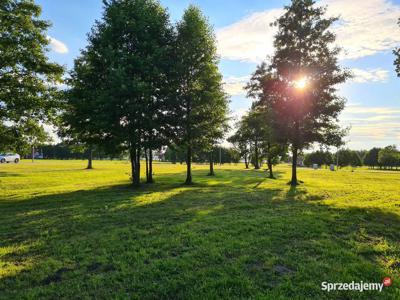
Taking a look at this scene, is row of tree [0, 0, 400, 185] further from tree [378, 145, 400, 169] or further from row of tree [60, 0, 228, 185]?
tree [378, 145, 400, 169]

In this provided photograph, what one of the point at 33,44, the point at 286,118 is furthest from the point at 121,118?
the point at 286,118

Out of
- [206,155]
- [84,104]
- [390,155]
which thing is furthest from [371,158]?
[84,104]

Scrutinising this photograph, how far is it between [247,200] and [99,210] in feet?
22.9

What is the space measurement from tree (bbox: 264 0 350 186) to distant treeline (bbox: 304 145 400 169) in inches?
2559

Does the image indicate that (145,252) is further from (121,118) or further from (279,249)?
(121,118)

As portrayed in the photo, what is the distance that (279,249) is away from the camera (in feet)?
23.1

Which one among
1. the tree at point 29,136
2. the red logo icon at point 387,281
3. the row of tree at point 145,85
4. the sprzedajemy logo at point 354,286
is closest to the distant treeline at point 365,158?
the row of tree at point 145,85

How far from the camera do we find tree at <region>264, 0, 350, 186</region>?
22719 mm

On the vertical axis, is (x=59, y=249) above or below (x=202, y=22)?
below

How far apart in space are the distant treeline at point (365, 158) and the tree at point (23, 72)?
77249mm

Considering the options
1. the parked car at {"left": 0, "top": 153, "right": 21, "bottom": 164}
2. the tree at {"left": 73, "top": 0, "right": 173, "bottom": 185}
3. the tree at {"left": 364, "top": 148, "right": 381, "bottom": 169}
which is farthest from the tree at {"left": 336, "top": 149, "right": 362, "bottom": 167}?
the tree at {"left": 73, "top": 0, "right": 173, "bottom": 185}

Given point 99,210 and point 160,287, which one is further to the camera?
point 99,210

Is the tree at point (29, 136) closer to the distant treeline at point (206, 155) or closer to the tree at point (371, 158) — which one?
the distant treeline at point (206, 155)

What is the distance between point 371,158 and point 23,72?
137 m
